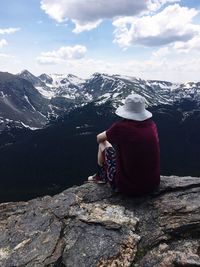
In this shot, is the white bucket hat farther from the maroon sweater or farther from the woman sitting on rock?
the maroon sweater

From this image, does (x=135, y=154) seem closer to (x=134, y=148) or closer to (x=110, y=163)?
(x=134, y=148)

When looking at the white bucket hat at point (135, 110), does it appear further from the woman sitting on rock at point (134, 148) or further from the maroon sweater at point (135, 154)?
the maroon sweater at point (135, 154)

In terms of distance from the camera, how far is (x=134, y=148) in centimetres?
1323

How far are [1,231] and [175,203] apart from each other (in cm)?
598

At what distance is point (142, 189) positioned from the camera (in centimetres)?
1361

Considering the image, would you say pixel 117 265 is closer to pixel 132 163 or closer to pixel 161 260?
pixel 161 260

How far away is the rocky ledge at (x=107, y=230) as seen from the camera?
10.8 meters

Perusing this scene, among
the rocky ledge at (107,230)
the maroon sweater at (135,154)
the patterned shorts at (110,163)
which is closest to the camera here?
the rocky ledge at (107,230)

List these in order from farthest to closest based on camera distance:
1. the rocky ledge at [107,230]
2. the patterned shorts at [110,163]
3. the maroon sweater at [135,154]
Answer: the patterned shorts at [110,163] → the maroon sweater at [135,154] → the rocky ledge at [107,230]

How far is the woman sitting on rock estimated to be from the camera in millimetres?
13164

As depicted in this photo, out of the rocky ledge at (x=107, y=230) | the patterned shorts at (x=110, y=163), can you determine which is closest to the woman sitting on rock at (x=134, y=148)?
the patterned shorts at (x=110, y=163)

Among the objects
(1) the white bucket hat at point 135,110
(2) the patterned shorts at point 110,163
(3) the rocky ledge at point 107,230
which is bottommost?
(3) the rocky ledge at point 107,230

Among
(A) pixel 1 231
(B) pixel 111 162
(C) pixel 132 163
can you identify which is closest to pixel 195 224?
(C) pixel 132 163

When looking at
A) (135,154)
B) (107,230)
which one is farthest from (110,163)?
(107,230)
